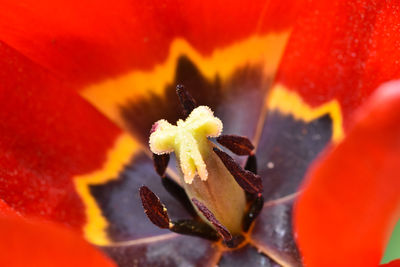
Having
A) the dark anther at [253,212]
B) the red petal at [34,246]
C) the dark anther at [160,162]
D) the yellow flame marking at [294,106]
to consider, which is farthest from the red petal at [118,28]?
the red petal at [34,246]

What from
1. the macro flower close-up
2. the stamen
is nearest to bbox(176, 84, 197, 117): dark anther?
the macro flower close-up

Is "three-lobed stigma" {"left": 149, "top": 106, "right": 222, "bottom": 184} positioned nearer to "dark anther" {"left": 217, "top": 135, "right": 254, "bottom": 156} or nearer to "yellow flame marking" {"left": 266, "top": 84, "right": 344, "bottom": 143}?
"dark anther" {"left": 217, "top": 135, "right": 254, "bottom": 156}

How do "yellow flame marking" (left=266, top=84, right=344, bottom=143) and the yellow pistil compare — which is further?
"yellow flame marking" (left=266, top=84, right=344, bottom=143)

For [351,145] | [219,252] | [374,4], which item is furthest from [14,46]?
[351,145]

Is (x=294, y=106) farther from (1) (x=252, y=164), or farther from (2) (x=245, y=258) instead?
(2) (x=245, y=258)

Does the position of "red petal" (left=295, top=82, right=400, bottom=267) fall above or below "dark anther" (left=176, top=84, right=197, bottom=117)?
below

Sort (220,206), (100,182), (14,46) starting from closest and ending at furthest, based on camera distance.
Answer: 1. (220,206)
2. (14,46)
3. (100,182)

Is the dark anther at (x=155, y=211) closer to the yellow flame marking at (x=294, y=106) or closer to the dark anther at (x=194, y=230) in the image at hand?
the dark anther at (x=194, y=230)

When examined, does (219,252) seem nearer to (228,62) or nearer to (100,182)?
(100,182)
